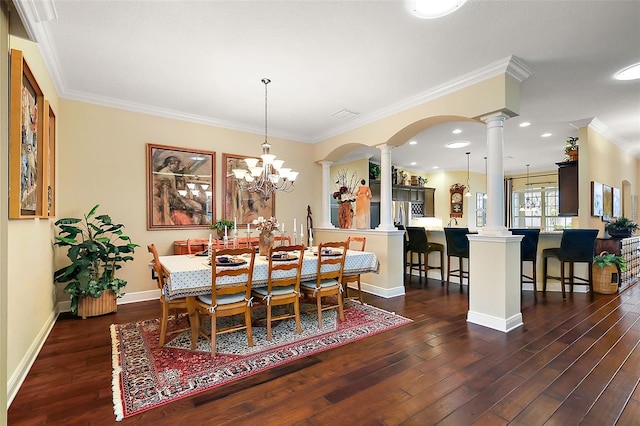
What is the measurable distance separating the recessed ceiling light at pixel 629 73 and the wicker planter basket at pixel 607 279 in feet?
9.31

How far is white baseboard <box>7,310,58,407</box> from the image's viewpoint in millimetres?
2027

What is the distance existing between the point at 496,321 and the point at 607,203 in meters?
4.29

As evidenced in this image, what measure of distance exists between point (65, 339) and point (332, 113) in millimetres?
4197

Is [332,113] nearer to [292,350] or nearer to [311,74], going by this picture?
[311,74]

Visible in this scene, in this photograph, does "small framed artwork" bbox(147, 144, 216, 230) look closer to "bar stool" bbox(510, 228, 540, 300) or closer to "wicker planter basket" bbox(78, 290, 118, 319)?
"wicker planter basket" bbox(78, 290, 118, 319)

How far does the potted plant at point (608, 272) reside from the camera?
15.5 feet

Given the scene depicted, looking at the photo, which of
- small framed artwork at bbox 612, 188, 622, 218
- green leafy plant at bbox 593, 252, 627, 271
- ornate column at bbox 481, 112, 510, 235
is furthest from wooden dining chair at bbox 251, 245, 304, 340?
small framed artwork at bbox 612, 188, 622, 218

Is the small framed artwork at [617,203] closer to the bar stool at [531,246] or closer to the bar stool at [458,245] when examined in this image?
the bar stool at [531,246]

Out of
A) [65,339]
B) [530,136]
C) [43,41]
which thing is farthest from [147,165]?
[530,136]

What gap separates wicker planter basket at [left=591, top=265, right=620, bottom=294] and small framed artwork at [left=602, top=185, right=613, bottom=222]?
4.01 ft

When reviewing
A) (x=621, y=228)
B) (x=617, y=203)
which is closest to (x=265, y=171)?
(x=621, y=228)

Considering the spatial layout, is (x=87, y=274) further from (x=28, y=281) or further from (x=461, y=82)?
(x=461, y=82)

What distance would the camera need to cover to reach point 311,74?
342cm

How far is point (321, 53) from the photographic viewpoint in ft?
9.79
